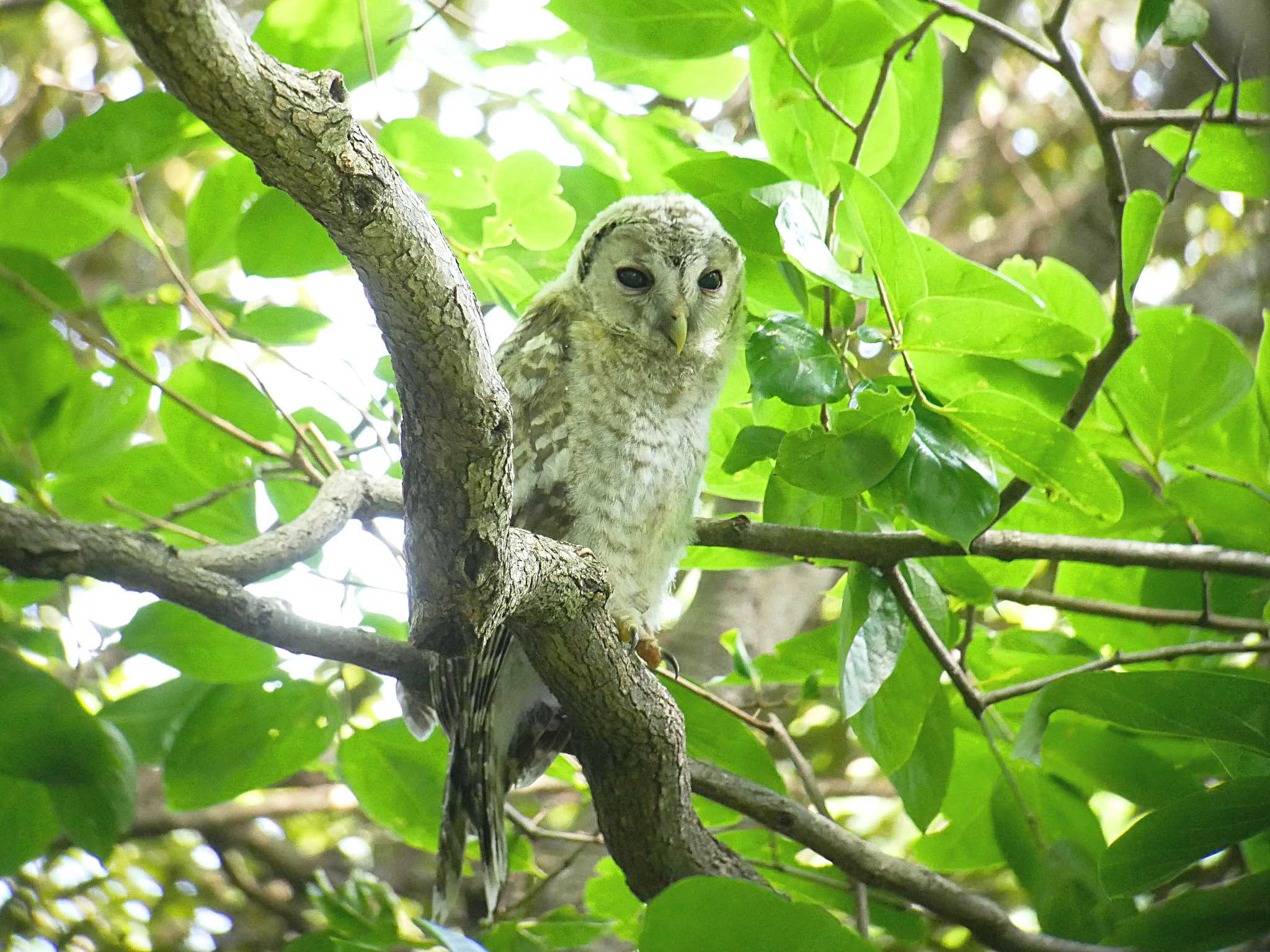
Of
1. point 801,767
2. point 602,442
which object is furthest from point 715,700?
point 602,442

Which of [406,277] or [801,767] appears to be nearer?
[406,277]

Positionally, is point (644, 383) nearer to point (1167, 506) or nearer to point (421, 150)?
point (421, 150)

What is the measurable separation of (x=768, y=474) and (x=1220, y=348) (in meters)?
0.78

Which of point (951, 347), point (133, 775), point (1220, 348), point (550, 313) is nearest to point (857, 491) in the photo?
point (951, 347)

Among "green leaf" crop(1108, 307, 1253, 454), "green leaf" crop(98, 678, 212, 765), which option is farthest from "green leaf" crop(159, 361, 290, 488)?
"green leaf" crop(1108, 307, 1253, 454)

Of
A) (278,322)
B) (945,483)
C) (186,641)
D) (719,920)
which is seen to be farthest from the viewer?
(278,322)

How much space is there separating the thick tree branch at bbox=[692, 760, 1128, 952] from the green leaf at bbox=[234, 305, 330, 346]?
3.62 ft

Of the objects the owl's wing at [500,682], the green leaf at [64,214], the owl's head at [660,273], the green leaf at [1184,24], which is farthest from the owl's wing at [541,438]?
the green leaf at [1184,24]

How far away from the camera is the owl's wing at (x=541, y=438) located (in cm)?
191

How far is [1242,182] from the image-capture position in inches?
69.6

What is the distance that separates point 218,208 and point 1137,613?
1.82 metres

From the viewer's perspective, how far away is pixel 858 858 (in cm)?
184

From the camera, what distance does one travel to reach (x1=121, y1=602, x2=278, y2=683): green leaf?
70.2 inches

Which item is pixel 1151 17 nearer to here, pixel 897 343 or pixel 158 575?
pixel 897 343
